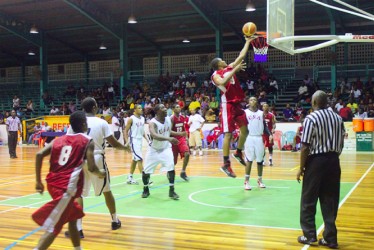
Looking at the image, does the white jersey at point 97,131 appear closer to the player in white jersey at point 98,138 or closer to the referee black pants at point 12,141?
the player in white jersey at point 98,138

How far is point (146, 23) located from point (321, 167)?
22.7 metres

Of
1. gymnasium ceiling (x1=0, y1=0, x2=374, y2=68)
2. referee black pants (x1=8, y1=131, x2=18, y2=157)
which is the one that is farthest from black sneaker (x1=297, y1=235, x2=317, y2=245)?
gymnasium ceiling (x1=0, y1=0, x2=374, y2=68)

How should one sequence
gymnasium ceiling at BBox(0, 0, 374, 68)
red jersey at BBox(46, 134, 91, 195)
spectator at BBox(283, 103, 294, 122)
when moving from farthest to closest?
gymnasium ceiling at BBox(0, 0, 374, 68) < spectator at BBox(283, 103, 294, 122) < red jersey at BBox(46, 134, 91, 195)

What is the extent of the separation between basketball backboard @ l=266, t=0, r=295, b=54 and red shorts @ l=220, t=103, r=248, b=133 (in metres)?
1.17

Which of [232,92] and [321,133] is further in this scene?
[232,92]

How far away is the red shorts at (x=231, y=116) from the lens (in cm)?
712

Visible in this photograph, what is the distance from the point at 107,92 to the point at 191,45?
6.51m

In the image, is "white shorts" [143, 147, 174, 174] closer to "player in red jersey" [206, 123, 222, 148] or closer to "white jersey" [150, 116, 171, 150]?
"white jersey" [150, 116, 171, 150]

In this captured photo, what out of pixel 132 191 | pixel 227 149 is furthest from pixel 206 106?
pixel 227 149

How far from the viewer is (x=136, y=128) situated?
1041 cm

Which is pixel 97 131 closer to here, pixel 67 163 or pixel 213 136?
pixel 67 163

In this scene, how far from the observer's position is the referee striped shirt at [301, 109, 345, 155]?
17.1 ft

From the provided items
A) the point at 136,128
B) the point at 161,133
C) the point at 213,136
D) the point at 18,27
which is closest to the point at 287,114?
the point at 213,136

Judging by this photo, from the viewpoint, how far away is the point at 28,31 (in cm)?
2806
